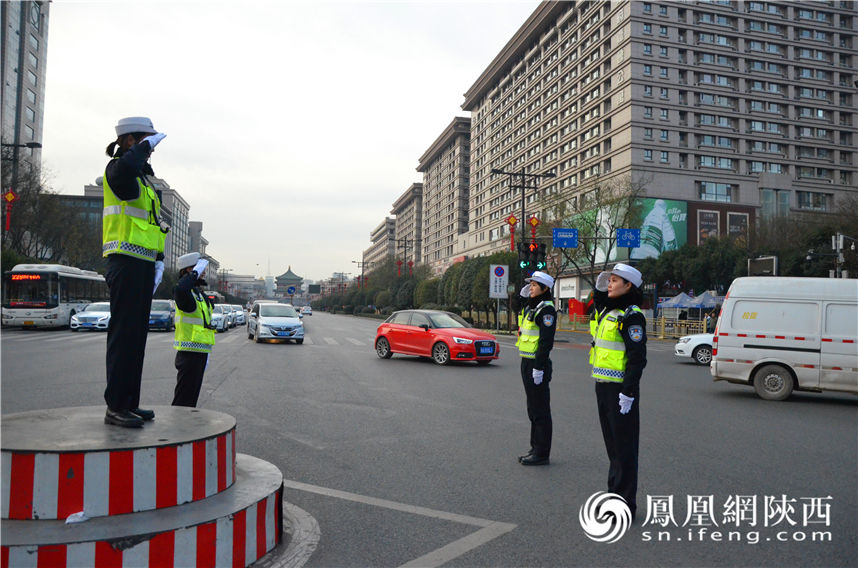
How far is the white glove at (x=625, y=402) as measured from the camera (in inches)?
166

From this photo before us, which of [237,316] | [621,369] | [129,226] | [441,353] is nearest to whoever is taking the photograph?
→ [129,226]

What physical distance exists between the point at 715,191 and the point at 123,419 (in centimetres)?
6341

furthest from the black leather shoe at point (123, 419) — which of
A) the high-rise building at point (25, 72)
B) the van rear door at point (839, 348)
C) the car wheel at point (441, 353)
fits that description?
the high-rise building at point (25, 72)

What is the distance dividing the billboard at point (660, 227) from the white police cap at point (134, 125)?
179 feet

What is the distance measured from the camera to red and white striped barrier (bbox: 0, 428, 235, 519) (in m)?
3.06

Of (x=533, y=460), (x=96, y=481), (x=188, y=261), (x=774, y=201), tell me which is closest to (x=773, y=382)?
(x=533, y=460)

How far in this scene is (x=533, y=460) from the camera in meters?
5.73

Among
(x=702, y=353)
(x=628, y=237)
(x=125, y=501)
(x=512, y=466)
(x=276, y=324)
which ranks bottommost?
(x=512, y=466)

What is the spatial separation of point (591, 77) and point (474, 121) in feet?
128

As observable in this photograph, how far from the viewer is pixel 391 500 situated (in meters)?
4.61

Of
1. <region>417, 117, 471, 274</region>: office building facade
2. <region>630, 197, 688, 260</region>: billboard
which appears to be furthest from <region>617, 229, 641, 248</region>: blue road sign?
<region>417, 117, 471, 274</region>: office building facade

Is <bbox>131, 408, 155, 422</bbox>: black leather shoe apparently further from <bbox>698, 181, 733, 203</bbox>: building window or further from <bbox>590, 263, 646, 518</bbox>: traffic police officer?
<bbox>698, 181, 733, 203</bbox>: building window

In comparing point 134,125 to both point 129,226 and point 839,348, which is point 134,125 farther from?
point 839,348

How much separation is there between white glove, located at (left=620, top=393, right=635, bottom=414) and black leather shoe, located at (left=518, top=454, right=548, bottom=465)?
5.63ft
